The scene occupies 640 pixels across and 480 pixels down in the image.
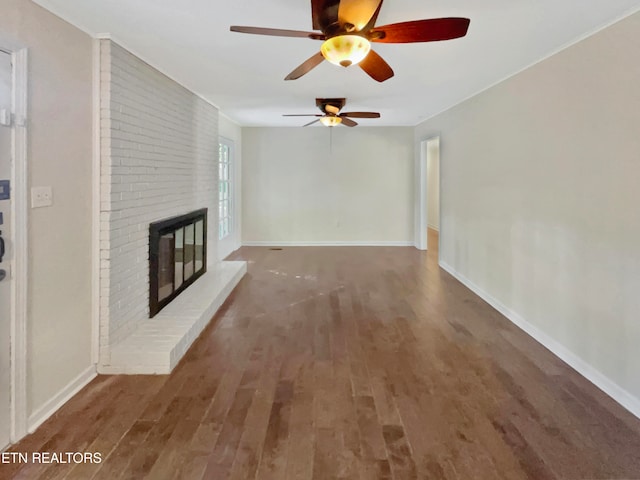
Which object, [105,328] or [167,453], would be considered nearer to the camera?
[167,453]

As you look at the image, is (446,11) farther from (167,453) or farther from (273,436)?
(167,453)

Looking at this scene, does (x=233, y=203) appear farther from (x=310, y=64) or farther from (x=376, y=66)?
(x=376, y=66)

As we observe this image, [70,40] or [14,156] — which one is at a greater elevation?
[70,40]

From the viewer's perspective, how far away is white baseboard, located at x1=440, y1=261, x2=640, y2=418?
2451mm

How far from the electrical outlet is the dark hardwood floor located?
1.21m

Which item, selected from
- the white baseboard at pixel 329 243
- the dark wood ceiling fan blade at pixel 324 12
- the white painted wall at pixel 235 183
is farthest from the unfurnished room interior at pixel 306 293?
the white baseboard at pixel 329 243

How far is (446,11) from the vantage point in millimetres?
2434

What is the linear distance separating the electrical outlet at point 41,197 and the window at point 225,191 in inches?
176

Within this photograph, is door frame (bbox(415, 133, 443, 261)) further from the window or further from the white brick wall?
the white brick wall

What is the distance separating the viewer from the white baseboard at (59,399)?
2209 mm

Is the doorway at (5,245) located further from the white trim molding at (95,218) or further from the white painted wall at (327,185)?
the white painted wall at (327,185)

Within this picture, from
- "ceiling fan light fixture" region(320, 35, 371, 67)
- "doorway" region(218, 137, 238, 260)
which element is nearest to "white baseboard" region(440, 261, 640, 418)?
"ceiling fan light fixture" region(320, 35, 371, 67)

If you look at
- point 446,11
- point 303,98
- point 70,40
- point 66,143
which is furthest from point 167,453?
point 303,98

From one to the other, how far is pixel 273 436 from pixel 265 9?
8.04 feet
